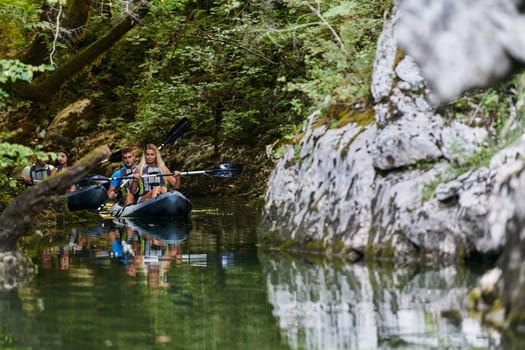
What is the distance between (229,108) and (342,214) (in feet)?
37.8

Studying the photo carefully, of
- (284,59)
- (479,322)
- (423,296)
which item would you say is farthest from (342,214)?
(284,59)

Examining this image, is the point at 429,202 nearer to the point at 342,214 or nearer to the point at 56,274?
the point at 342,214

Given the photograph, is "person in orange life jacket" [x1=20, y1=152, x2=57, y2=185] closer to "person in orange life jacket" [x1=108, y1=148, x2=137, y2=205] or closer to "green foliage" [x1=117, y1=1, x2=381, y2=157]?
"person in orange life jacket" [x1=108, y1=148, x2=137, y2=205]

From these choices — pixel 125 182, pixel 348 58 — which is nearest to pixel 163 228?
pixel 125 182

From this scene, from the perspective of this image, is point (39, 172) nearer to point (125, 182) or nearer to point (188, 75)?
point (125, 182)

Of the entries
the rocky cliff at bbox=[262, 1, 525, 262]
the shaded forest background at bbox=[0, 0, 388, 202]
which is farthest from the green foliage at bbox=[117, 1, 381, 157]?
the rocky cliff at bbox=[262, 1, 525, 262]

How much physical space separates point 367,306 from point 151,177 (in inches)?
393

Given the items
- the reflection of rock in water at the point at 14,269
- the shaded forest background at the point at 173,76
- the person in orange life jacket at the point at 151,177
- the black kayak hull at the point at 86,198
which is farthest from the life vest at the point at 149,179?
the reflection of rock in water at the point at 14,269

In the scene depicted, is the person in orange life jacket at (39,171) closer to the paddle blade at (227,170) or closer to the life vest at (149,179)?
the life vest at (149,179)

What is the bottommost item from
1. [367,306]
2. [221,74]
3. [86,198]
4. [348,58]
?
[367,306]

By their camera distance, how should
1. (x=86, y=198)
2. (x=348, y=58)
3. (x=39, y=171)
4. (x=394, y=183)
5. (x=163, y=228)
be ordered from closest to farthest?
(x=394, y=183), (x=348, y=58), (x=163, y=228), (x=39, y=171), (x=86, y=198)

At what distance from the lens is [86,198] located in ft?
55.7

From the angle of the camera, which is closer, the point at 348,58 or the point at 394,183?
the point at 394,183

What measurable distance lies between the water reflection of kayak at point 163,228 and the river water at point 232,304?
196cm
